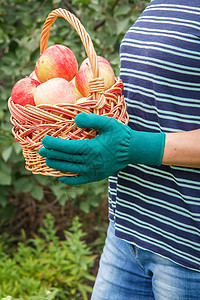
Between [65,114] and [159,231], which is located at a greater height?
[65,114]

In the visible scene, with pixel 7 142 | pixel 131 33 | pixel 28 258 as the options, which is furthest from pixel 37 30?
pixel 28 258

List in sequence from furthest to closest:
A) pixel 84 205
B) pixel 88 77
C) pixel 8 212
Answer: pixel 8 212 < pixel 84 205 < pixel 88 77

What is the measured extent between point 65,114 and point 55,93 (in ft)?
0.22

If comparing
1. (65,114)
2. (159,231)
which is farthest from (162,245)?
(65,114)

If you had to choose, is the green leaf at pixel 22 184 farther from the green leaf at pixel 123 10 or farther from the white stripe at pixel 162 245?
the white stripe at pixel 162 245

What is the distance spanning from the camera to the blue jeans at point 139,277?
0.91 meters

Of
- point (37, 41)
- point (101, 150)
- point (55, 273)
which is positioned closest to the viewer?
point (101, 150)

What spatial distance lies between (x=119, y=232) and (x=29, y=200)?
190 cm

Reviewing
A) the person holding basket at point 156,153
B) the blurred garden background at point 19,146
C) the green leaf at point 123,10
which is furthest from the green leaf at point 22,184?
the person holding basket at point 156,153

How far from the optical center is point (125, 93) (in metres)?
0.98

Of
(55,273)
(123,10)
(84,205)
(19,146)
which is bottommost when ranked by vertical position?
(55,273)

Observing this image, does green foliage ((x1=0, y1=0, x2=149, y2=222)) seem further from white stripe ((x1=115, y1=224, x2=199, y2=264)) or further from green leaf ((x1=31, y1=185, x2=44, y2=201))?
white stripe ((x1=115, y1=224, x2=199, y2=264))

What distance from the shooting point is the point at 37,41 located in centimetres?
204

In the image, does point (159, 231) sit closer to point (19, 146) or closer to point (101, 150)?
point (101, 150)
